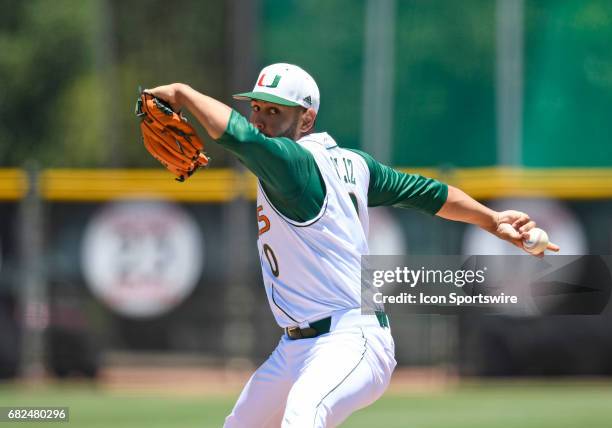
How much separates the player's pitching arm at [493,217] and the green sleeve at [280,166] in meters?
0.80

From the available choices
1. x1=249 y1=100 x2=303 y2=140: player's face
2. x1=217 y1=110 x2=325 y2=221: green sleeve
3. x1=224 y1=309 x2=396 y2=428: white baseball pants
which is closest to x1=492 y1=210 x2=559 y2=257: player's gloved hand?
x1=224 y1=309 x2=396 y2=428: white baseball pants

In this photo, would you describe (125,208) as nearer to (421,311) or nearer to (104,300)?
(104,300)

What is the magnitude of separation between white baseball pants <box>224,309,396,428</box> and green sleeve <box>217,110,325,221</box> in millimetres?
478

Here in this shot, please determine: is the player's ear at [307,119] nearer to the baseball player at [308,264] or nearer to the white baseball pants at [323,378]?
the baseball player at [308,264]

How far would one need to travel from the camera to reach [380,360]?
4438 millimetres

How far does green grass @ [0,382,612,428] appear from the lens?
347 inches

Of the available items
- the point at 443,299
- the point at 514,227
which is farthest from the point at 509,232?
the point at 443,299

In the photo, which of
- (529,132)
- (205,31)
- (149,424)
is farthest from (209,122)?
(205,31)

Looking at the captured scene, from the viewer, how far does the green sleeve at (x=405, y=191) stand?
4832 millimetres

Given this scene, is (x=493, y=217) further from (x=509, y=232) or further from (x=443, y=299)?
(x=443, y=299)

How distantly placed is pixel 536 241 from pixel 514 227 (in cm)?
14

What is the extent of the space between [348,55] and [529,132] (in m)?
2.99

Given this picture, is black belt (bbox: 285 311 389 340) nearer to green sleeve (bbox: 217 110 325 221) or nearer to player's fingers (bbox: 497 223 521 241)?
green sleeve (bbox: 217 110 325 221)

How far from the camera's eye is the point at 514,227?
4848 millimetres
